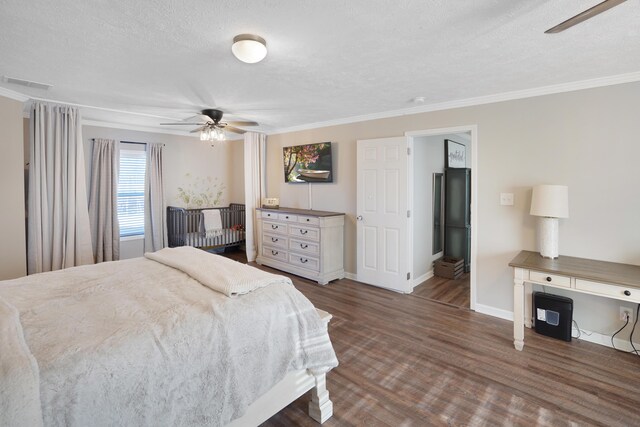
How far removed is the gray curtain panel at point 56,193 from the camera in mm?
3469

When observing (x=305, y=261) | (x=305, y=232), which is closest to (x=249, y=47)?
(x=305, y=232)

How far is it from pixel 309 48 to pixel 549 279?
2.64 metres

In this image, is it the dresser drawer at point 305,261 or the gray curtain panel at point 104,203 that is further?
the gray curtain panel at point 104,203

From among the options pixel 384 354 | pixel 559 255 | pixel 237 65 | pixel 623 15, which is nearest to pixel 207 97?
pixel 237 65

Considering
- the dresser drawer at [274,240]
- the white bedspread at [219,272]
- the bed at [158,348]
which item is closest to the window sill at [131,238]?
the dresser drawer at [274,240]

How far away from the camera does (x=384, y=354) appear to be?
103 inches

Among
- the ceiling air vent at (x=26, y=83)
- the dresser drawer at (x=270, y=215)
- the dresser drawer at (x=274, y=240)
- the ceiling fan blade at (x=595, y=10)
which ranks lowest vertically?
the dresser drawer at (x=274, y=240)

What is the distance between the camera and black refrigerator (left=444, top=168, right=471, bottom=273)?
4.79 meters

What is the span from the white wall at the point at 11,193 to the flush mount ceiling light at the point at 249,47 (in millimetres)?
2917

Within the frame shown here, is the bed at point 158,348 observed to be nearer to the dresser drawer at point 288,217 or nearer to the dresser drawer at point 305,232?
the dresser drawer at point 305,232

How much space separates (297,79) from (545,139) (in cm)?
245

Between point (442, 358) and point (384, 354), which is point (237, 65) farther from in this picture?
point (442, 358)

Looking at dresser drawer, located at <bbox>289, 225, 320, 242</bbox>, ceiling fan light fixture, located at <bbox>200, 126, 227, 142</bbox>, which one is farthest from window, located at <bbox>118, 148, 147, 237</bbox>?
dresser drawer, located at <bbox>289, 225, 320, 242</bbox>

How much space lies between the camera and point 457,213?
192 inches
